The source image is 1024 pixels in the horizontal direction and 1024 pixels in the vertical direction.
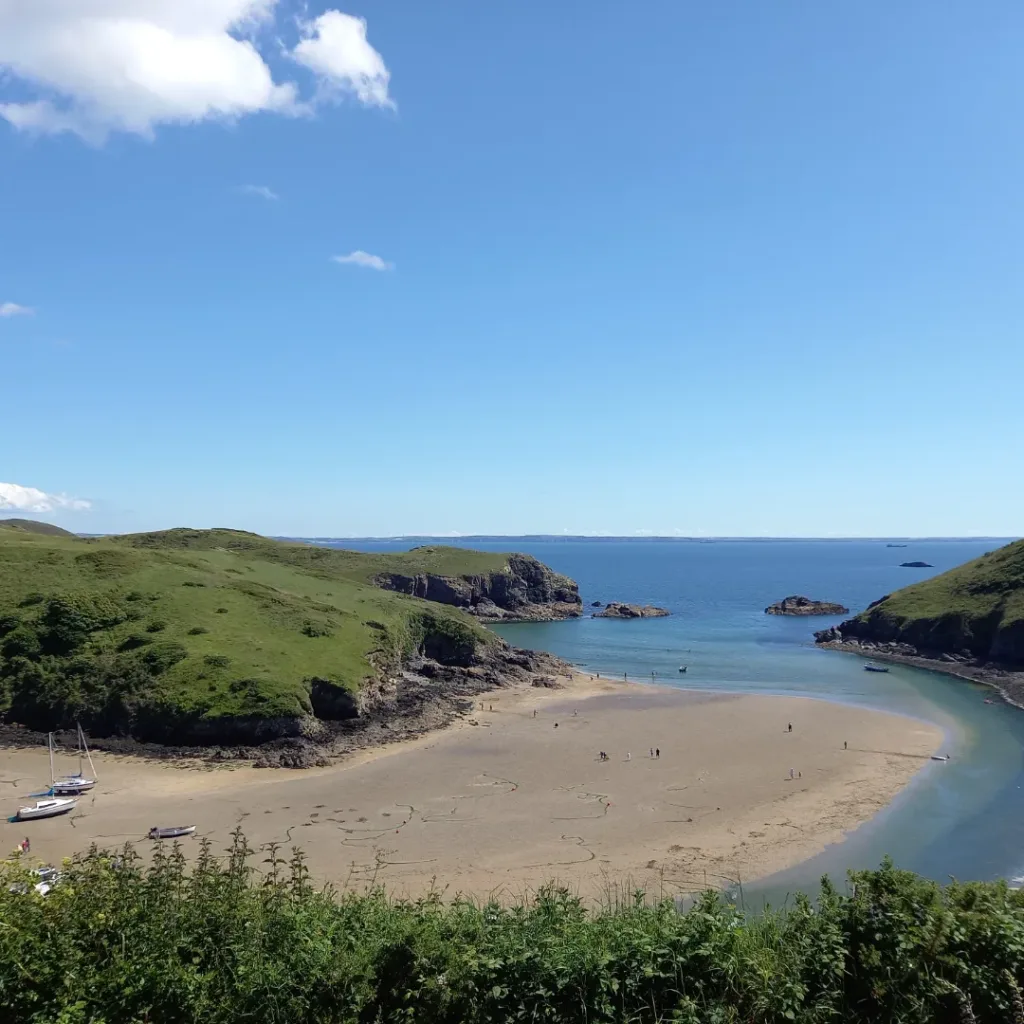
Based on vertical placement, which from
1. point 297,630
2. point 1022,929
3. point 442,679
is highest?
point 1022,929

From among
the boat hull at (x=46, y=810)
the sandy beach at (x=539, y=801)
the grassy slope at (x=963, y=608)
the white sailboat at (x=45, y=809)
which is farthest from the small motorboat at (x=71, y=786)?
the grassy slope at (x=963, y=608)

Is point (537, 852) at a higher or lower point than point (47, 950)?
lower

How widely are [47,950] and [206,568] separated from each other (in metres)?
82.9

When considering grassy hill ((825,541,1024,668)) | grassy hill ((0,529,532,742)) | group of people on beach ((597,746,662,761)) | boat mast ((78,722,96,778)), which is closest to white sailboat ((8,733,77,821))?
boat mast ((78,722,96,778))

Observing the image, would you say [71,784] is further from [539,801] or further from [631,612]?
[631,612]

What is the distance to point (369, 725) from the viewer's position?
60844 mm

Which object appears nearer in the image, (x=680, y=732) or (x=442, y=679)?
(x=680, y=732)

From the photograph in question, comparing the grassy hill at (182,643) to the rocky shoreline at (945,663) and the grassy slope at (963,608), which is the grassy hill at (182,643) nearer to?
the rocky shoreline at (945,663)

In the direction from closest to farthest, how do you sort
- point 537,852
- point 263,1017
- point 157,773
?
point 263,1017
point 537,852
point 157,773

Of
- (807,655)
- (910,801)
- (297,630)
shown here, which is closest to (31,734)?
(297,630)

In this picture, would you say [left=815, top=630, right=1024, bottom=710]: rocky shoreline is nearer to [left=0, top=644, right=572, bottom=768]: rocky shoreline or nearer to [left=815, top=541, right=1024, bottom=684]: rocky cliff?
[left=815, top=541, right=1024, bottom=684]: rocky cliff

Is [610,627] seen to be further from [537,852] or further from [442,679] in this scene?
[537,852]

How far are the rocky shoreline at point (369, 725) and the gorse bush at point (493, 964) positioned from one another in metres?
41.0

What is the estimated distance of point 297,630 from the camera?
237 ft
